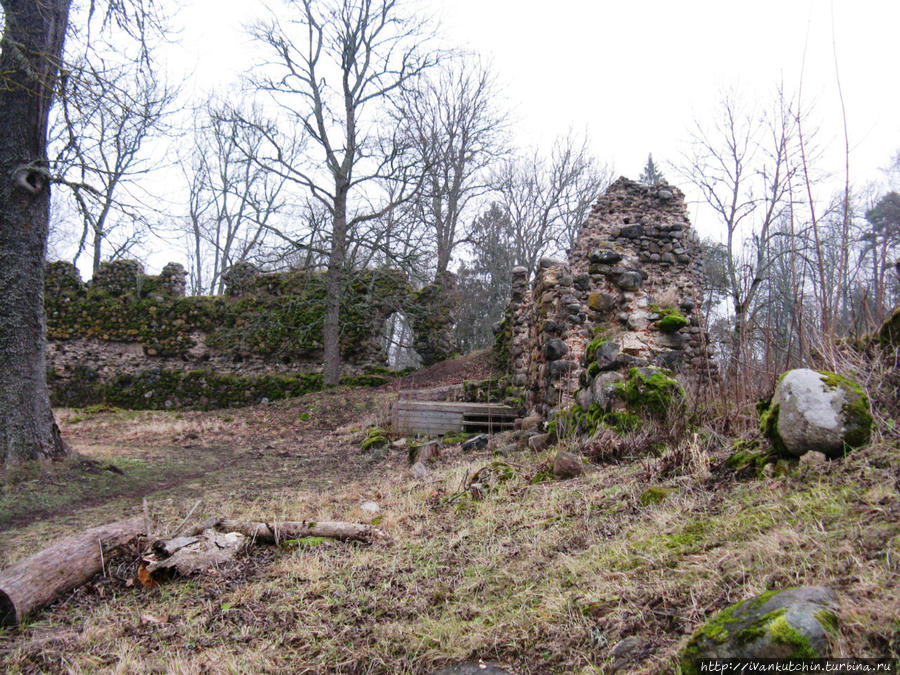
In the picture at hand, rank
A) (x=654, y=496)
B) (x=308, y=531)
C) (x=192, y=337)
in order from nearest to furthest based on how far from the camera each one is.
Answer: (x=654, y=496), (x=308, y=531), (x=192, y=337)

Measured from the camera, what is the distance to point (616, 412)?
5.44 m

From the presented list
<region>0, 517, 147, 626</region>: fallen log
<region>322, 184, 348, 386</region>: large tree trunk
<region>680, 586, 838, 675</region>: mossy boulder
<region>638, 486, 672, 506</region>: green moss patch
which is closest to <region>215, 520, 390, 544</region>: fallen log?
<region>0, 517, 147, 626</region>: fallen log

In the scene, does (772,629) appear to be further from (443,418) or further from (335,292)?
(335,292)

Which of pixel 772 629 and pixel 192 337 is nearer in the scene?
pixel 772 629

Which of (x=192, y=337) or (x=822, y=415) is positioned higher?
(x=192, y=337)

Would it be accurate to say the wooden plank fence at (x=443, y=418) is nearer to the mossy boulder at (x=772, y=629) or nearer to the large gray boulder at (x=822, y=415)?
the large gray boulder at (x=822, y=415)

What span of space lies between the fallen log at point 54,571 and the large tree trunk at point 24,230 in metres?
3.73

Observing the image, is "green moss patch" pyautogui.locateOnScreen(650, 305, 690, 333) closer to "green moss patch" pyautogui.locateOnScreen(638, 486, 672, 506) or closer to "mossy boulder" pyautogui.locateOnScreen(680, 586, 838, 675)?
"green moss patch" pyautogui.locateOnScreen(638, 486, 672, 506)

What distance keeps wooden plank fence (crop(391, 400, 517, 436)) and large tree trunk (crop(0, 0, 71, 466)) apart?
16.9 feet

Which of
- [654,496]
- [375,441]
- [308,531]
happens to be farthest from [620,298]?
[308,531]

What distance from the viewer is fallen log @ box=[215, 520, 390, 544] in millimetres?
3902

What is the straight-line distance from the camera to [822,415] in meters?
2.74

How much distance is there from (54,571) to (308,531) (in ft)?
4.99

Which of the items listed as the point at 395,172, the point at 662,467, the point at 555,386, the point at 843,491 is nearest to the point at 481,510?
the point at 662,467
